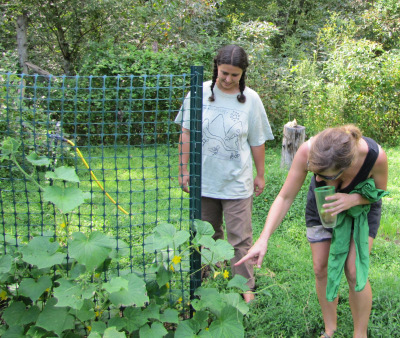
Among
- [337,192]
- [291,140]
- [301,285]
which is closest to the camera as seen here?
[337,192]

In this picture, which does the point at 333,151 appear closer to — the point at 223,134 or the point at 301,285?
the point at 223,134

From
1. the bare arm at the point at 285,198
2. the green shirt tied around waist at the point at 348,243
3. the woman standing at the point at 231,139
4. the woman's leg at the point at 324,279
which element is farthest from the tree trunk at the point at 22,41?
the green shirt tied around waist at the point at 348,243

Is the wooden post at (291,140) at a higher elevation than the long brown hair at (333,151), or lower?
lower

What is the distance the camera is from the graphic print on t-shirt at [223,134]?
9.02 feet

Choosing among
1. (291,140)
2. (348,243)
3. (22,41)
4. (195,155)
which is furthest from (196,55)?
(348,243)

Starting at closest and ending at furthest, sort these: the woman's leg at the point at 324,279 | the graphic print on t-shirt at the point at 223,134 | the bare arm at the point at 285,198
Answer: the bare arm at the point at 285,198
the woman's leg at the point at 324,279
the graphic print on t-shirt at the point at 223,134

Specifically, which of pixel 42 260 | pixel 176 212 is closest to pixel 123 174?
pixel 176 212

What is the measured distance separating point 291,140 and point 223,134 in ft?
10.1

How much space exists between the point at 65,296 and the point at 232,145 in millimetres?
1412

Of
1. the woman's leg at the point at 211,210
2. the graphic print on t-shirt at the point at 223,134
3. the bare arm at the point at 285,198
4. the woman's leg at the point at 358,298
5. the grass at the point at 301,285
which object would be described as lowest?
the grass at the point at 301,285

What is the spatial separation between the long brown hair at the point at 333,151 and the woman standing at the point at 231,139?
810 mm

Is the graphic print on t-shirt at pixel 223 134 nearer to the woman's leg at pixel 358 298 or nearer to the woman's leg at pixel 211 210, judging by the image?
the woman's leg at pixel 211 210

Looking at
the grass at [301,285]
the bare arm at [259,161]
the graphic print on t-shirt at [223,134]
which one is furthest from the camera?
the bare arm at [259,161]

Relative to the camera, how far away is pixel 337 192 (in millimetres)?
2295
